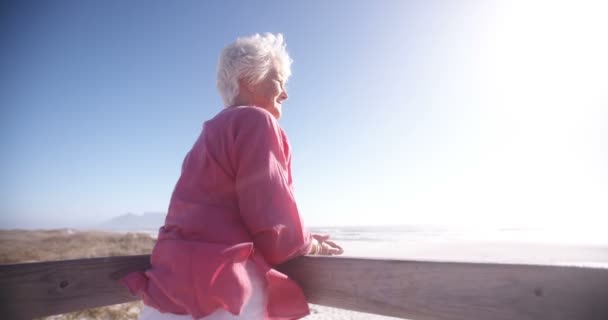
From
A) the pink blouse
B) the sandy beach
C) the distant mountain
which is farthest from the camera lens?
the distant mountain

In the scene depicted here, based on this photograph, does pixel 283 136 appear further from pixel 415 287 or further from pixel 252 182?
pixel 415 287

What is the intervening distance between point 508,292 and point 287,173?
0.84 metres

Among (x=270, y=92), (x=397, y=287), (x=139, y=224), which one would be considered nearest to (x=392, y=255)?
(x=270, y=92)

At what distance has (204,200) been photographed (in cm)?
127

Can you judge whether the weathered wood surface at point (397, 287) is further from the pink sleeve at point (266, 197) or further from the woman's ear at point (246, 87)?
the woman's ear at point (246, 87)

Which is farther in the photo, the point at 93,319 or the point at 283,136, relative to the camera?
the point at 93,319

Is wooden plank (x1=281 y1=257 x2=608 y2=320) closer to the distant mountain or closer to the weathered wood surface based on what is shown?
the weathered wood surface

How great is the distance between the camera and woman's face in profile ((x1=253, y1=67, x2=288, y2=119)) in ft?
5.15

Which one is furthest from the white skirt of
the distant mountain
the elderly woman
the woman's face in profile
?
the distant mountain

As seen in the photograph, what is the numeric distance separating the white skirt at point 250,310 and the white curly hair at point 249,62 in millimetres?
824

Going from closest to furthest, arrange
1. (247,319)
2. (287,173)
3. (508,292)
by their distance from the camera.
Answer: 1. (508,292)
2. (247,319)
3. (287,173)

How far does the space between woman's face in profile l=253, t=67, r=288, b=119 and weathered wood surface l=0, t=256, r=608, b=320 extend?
714mm

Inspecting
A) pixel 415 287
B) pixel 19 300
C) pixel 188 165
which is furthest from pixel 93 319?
pixel 415 287

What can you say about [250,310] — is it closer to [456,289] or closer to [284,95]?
[456,289]
